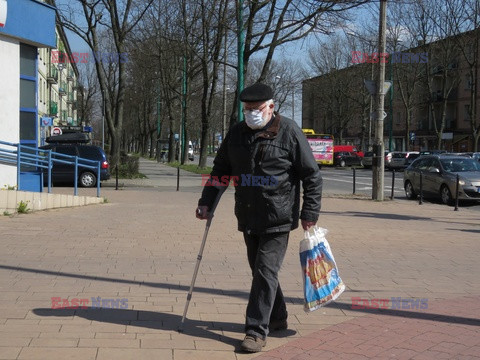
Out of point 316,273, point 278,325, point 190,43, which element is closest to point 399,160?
point 190,43

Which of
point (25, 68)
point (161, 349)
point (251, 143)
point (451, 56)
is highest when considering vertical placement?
point (451, 56)

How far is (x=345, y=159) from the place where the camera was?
54.2 metres

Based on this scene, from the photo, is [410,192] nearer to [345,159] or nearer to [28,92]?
[28,92]

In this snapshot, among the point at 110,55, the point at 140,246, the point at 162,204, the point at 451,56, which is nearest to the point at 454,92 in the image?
the point at 451,56

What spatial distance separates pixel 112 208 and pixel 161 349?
949 cm

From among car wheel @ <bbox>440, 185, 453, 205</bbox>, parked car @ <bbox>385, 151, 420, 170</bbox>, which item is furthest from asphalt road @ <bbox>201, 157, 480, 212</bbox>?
parked car @ <bbox>385, 151, 420, 170</bbox>

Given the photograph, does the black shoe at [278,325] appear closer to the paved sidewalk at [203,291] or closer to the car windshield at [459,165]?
the paved sidewalk at [203,291]

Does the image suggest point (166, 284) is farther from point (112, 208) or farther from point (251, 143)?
point (112, 208)

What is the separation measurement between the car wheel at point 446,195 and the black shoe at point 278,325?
14491 mm

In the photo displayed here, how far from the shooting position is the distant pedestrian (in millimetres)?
4406

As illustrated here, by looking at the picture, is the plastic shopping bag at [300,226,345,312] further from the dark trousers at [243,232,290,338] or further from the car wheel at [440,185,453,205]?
the car wheel at [440,185,453,205]

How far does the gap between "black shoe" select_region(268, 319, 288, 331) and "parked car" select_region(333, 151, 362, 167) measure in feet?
164

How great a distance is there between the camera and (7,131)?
12.9m

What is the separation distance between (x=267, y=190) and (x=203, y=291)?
2123 millimetres
